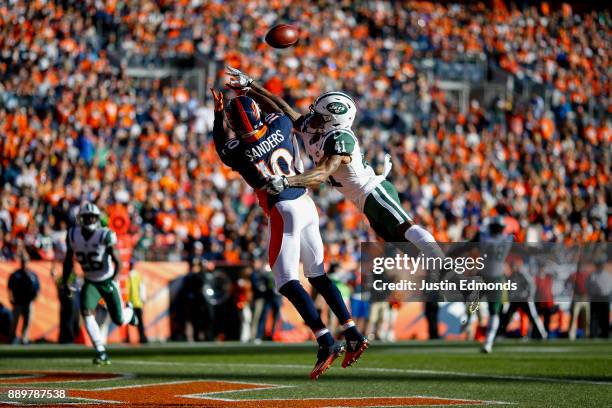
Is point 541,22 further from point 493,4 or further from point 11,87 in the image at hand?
point 11,87

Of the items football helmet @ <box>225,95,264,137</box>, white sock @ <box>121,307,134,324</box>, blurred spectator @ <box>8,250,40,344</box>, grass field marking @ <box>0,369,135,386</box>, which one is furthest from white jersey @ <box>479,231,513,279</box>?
blurred spectator @ <box>8,250,40,344</box>

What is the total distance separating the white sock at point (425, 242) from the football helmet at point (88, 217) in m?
4.90

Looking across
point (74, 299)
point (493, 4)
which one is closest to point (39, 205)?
point (74, 299)

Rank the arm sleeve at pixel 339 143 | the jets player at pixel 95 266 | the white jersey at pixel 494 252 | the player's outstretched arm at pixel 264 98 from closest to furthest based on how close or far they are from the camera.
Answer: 1. the arm sleeve at pixel 339 143
2. the player's outstretched arm at pixel 264 98
3. the jets player at pixel 95 266
4. the white jersey at pixel 494 252

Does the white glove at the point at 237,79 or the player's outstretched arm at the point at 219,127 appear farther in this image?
the white glove at the point at 237,79

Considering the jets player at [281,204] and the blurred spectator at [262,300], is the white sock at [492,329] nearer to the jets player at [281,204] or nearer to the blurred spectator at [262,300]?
the blurred spectator at [262,300]

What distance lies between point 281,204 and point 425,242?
1189 millimetres

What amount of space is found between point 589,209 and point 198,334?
33.6 ft

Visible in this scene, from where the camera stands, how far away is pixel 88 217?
39.1 feet

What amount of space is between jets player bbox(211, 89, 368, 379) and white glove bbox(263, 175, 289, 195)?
0.33 m

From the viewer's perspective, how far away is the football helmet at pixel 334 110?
306 inches

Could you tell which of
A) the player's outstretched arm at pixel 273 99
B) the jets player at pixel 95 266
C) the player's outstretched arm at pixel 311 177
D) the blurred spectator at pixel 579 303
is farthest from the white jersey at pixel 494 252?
the blurred spectator at pixel 579 303

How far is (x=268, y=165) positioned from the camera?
7.66m

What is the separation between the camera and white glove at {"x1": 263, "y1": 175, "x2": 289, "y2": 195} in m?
7.14
